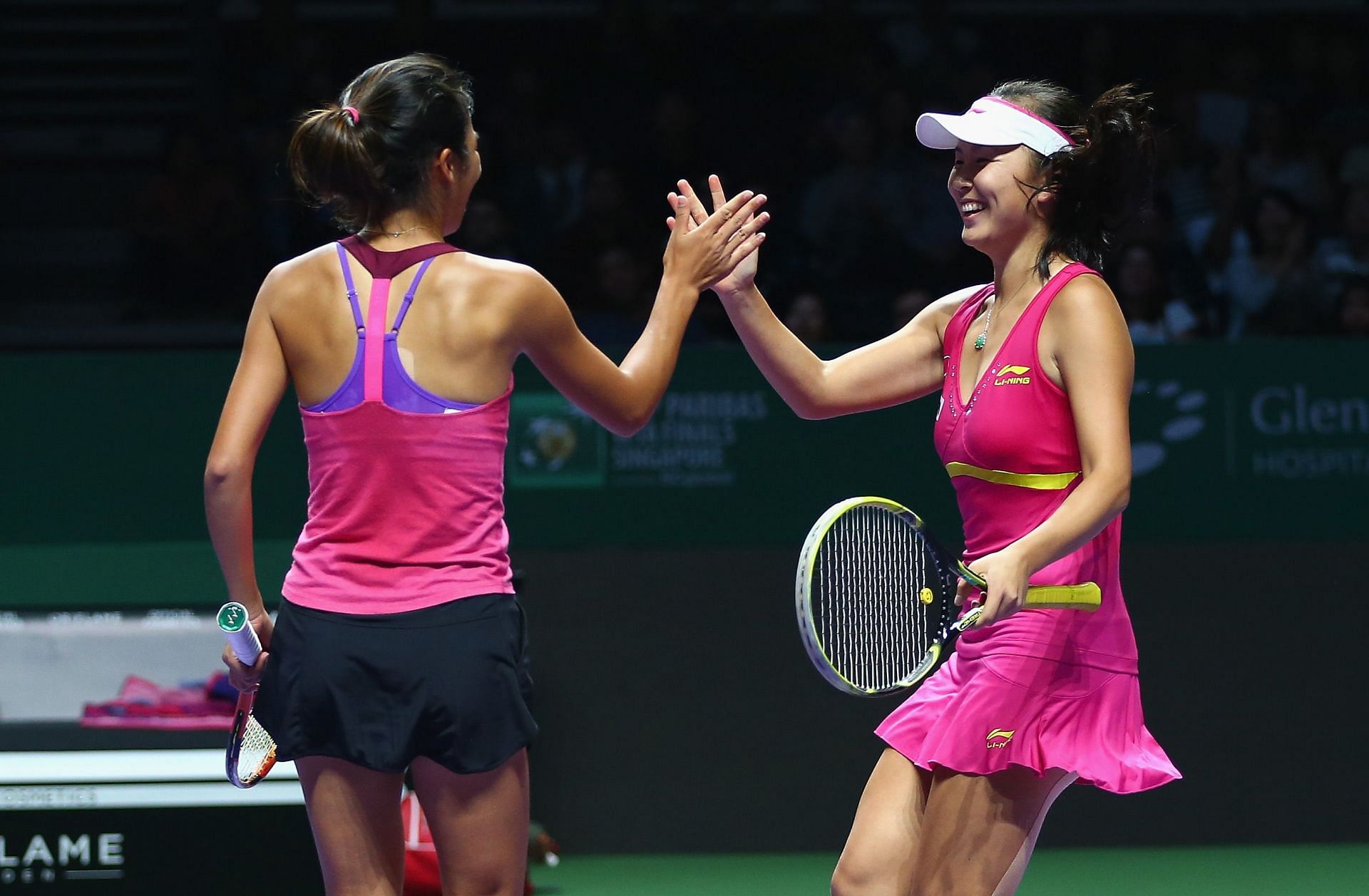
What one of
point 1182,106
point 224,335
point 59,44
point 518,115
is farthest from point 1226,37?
point 59,44

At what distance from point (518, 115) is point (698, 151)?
0.86 metres

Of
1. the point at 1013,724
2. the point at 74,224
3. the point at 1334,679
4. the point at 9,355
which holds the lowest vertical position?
the point at 1334,679

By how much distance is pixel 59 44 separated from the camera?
10016 millimetres

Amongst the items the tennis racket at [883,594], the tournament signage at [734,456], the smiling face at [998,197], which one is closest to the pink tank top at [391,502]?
the tennis racket at [883,594]

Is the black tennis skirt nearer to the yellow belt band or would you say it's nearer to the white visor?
the yellow belt band

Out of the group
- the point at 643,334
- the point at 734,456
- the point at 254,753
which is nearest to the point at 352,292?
the point at 643,334

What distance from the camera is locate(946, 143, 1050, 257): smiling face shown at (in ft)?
9.66

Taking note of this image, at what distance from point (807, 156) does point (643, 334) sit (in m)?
5.75

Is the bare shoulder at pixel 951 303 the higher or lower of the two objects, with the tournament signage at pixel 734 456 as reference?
higher

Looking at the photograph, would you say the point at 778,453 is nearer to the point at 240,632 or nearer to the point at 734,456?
the point at 734,456

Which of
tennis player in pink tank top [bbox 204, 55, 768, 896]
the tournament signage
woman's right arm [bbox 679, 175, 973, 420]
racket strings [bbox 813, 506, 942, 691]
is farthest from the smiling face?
the tournament signage

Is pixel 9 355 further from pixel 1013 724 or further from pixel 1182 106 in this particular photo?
pixel 1182 106

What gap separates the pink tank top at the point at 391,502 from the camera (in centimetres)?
254

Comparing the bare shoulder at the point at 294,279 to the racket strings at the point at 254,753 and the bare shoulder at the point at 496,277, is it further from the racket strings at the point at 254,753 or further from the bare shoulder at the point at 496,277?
the racket strings at the point at 254,753
